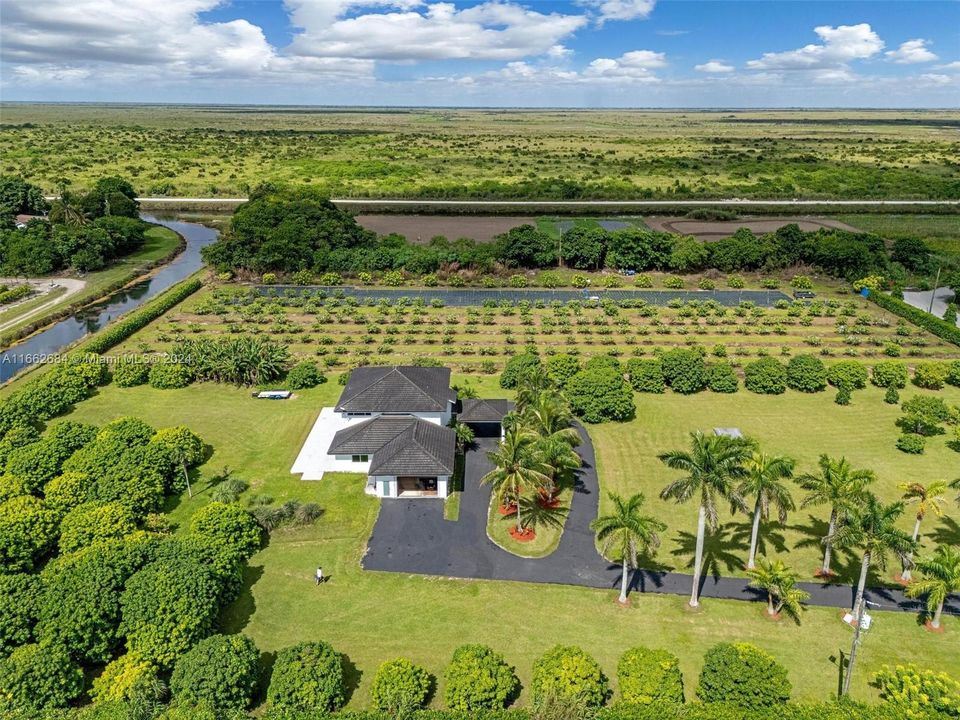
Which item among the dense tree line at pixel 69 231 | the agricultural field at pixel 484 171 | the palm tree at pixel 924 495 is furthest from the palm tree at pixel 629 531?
the agricultural field at pixel 484 171

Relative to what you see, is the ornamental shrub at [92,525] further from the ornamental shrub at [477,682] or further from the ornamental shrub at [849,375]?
the ornamental shrub at [849,375]

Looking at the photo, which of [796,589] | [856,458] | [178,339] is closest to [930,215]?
[856,458]

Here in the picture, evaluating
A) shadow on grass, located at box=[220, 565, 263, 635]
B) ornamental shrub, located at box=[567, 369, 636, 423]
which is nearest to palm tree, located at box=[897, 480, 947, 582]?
ornamental shrub, located at box=[567, 369, 636, 423]

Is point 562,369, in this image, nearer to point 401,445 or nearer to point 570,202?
point 401,445

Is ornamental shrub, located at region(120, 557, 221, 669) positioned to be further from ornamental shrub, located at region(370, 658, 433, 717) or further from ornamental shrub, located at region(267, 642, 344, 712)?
ornamental shrub, located at region(370, 658, 433, 717)

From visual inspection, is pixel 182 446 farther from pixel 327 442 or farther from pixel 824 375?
pixel 824 375

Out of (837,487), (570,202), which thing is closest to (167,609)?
(837,487)
